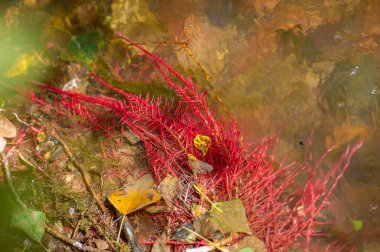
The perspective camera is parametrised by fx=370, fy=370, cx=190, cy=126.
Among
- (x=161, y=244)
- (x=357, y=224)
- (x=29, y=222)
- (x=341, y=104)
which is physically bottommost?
(x=357, y=224)

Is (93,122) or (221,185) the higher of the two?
(93,122)

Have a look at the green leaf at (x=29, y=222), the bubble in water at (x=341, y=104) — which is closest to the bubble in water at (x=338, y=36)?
the bubble in water at (x=341, y=104)

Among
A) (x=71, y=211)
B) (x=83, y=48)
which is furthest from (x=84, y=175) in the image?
→ (x=83, y=48)

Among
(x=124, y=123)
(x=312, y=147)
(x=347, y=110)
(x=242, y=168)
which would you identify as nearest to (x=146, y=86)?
(x=124, y=123)

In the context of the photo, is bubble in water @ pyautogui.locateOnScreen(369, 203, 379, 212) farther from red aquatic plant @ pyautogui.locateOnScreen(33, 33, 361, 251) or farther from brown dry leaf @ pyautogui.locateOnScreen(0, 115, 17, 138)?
brown dry leaf @ pyautogui.locateOnScreen(0, 115, 17, 138)

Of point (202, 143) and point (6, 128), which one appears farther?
point (6, 128)

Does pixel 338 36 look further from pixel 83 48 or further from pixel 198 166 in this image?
pixel 83 48

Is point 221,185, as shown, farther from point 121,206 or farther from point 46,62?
point 46,62
